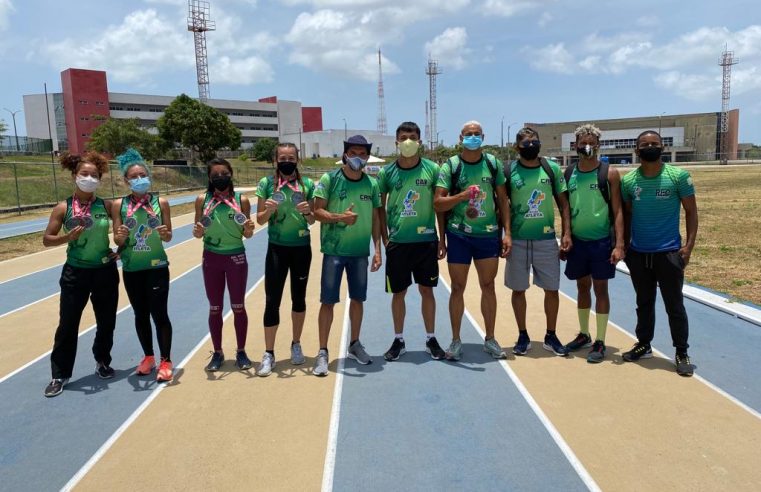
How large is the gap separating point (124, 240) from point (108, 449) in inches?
66.6

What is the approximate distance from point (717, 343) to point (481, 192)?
2.78m

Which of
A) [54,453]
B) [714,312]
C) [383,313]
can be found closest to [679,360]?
[714,312]

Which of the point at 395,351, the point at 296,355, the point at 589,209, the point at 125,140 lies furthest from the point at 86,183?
the point at 125,140

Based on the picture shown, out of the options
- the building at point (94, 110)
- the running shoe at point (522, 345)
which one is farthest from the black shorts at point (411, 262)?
the building at point (94, 110)

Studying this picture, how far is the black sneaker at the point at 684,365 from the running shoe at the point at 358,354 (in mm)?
2612

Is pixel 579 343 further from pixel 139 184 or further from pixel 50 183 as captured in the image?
pixel 50 183

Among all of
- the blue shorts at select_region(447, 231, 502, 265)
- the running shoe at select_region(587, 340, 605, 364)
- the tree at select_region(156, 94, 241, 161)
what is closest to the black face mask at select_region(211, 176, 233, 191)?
the blue shorts at select_region(447, 231, 502, 265)

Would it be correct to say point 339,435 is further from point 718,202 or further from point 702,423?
point 718,202

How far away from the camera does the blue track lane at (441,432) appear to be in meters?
2.94

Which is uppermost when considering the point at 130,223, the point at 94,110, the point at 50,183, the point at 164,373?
the point at 94,110

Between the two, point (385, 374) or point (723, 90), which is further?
point (723, 90)

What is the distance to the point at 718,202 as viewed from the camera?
65.9 feet

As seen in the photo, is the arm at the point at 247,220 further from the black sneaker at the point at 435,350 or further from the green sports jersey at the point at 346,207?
the black sneaker at the point at 435,350

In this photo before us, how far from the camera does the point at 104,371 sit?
454 centimetres
